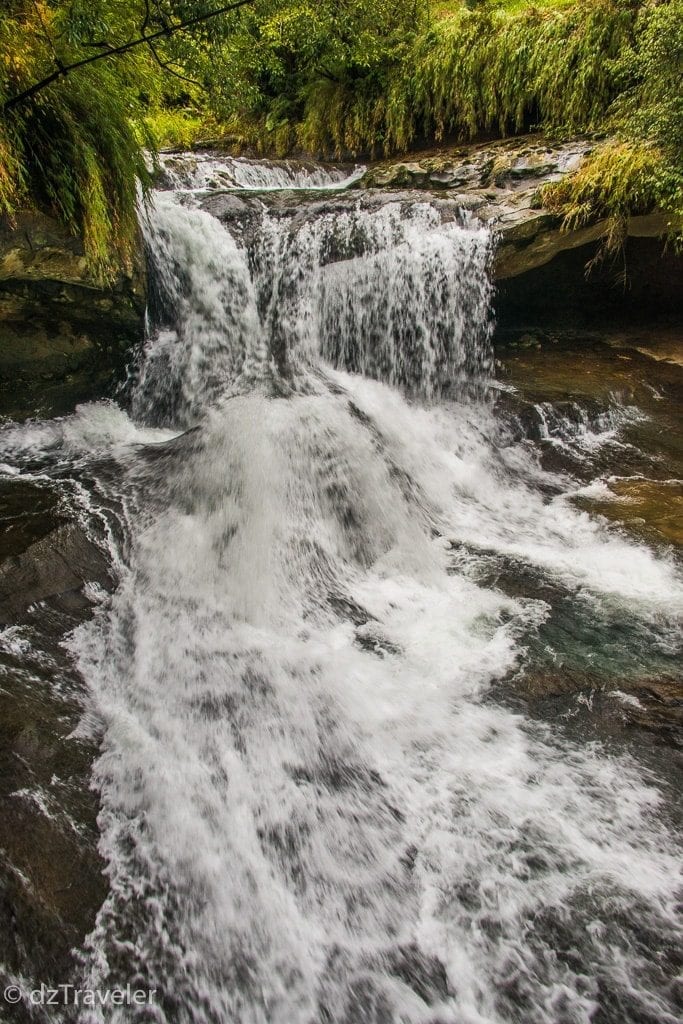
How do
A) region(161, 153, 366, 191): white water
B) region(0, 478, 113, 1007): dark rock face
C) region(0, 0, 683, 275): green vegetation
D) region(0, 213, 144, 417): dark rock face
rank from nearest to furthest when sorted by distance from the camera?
region(0, 478, 113, 1007): dark rock face
region(0, 0, 683, 275): green vegetation
region(0, 213, 144, 417): dark rock face
region(161, 153, 366, 191): white water

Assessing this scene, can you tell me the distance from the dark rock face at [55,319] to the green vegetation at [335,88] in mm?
198

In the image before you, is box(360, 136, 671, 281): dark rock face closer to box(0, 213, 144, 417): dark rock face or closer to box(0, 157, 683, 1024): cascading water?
box(0, 157, 683, 1024): cascading water

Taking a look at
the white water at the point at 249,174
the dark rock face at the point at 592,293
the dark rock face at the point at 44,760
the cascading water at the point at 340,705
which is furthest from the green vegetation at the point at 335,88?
the dark rock face at the point at 44,760

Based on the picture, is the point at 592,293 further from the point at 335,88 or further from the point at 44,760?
the point at 44,760

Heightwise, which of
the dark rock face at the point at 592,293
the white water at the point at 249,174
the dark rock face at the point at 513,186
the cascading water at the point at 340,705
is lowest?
the cascading water at the point at 340,705

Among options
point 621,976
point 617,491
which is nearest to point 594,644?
point 621,976

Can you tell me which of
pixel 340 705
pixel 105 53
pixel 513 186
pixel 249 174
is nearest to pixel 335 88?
pixel 249 174

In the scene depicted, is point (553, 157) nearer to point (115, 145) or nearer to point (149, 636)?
point (115, 145)

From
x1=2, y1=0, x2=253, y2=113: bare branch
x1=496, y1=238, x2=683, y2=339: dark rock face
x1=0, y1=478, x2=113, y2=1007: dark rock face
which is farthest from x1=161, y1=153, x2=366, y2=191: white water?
x1=0, y1=478, x2=113, y2=1007: dark rock face

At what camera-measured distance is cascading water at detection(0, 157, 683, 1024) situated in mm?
1980

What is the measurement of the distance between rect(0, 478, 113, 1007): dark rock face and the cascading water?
0.10m

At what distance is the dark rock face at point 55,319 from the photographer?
4594 mm

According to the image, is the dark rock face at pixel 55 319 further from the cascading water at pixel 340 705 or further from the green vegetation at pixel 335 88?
the cascading water at pixel 340 705

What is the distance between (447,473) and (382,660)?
7.91 feet
